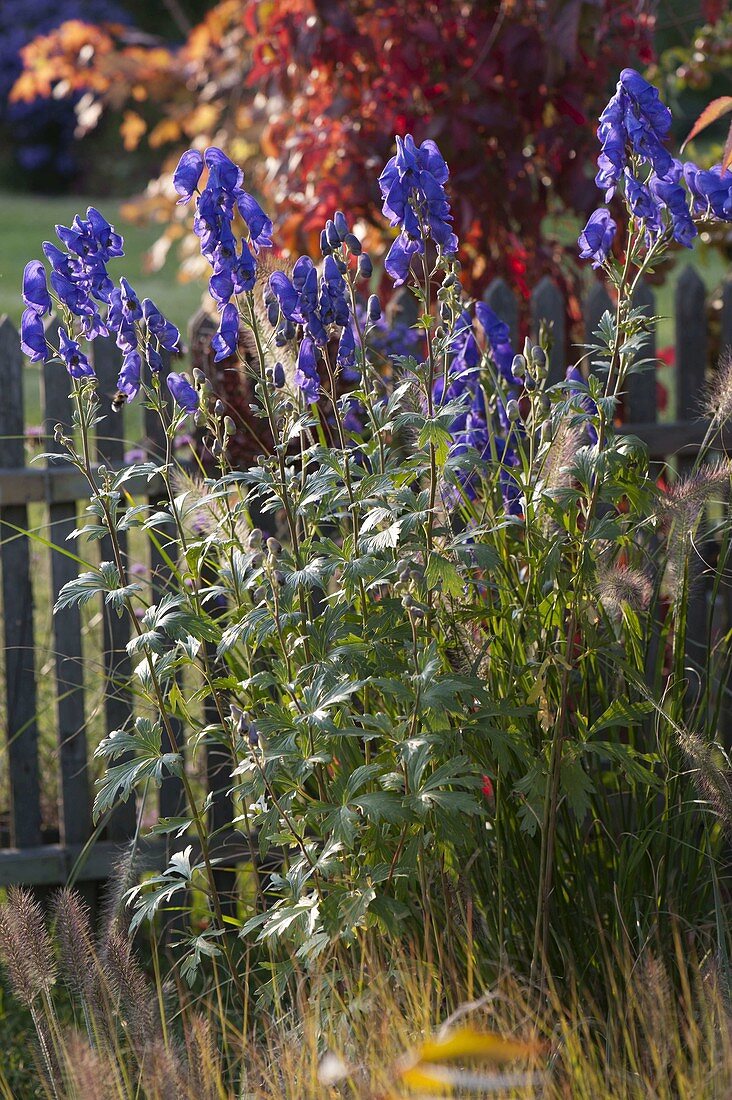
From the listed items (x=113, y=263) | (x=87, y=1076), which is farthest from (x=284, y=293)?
(x=113, y=263)

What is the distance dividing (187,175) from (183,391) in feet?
1.29

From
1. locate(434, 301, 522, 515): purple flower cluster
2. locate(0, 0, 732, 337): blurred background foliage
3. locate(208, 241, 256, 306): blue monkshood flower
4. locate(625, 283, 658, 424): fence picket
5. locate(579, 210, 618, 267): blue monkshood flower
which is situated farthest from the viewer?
locate(0, 0, 732, 337): blurred background foliage

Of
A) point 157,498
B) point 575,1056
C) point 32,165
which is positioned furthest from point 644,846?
point 32,165

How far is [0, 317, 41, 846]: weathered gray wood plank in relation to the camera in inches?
140

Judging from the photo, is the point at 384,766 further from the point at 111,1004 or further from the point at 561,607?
the point at 111,1004

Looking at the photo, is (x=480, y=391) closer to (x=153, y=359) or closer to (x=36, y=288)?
(x=153, y=359)

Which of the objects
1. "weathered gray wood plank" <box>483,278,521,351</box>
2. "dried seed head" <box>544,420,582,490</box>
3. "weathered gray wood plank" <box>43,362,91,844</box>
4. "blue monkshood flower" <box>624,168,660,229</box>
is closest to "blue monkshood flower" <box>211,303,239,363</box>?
"dried seed head" <box>544,420,582,490</box>

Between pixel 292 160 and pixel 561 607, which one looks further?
pixel 292 160

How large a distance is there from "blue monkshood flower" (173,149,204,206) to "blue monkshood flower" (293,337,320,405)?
33 centimetres

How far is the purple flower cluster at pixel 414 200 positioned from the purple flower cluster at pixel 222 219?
0.78 feet

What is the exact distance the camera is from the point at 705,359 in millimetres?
3898

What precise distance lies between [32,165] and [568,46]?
791 inches

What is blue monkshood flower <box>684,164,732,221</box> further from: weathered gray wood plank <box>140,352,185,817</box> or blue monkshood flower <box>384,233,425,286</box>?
weathered gray wood plank <box>140,352,185,817</box>

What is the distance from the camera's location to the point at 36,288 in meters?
2.36
